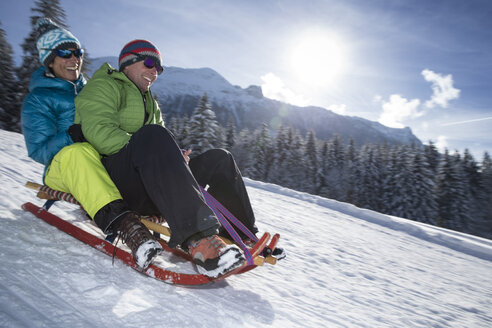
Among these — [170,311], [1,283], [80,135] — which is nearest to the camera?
[1,283]

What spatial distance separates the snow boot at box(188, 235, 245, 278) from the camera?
1355mm

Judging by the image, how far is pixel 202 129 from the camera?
2092 centimetres

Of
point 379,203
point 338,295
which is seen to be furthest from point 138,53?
point 379,203

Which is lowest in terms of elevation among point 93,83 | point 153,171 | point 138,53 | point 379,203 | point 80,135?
point 379,203

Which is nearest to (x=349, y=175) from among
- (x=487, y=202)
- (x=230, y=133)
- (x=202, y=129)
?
(x=487, y=202)

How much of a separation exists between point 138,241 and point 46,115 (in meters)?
1.31

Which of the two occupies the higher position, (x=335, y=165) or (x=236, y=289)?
(x=335, y=165)

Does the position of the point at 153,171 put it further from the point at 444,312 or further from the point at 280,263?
the point at 444,312

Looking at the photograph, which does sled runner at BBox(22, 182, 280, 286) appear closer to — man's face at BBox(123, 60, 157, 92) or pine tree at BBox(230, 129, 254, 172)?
man's face at BBox(123, 60, 157, 92)

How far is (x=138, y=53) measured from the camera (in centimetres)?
209

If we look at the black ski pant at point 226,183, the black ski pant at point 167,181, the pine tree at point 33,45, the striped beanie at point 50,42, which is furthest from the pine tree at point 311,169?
the black ski pant at point 167,181

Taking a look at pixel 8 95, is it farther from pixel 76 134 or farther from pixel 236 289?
pixel 236 289

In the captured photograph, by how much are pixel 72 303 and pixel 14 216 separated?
3.68ft

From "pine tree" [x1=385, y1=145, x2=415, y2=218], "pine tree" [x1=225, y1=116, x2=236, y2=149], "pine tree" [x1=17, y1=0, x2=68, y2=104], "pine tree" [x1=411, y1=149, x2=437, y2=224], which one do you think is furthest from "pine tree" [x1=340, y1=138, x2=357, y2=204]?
"pine tree" [x1=17, y1=0, x2=68, y2=104]
